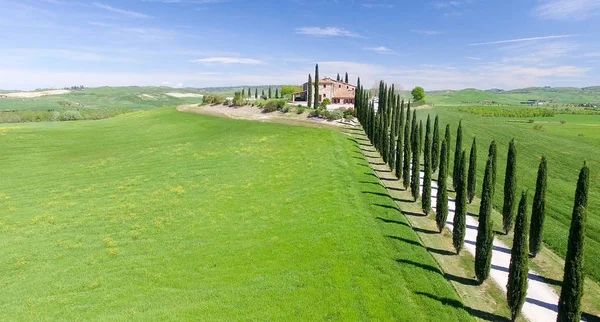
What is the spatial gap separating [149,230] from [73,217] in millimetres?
8321

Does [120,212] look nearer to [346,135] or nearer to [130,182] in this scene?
[130,182]

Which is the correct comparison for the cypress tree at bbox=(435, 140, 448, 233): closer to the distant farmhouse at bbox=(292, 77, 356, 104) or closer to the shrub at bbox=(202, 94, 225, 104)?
the distant farmhouse at bbox=(292, 77, 356, 104)

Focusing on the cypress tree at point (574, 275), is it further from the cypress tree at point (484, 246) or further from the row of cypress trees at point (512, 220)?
the cypress tree at point (484, 246)

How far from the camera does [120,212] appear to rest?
30.7 meters

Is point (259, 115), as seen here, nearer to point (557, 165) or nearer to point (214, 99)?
point (214, 99)

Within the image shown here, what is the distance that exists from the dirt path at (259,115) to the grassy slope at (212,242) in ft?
60.2

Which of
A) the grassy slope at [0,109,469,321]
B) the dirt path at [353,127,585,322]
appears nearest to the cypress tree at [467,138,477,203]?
the dirt path at [353,127,585,322]

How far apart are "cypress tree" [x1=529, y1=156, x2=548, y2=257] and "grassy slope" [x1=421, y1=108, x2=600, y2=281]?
2.42 metres

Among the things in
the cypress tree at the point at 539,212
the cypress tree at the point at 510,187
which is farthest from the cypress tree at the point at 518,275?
the cypress tree at the point at 510,187

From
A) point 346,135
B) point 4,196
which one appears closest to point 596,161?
point 346,135

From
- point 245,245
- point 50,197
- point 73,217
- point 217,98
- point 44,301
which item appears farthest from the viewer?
point 217,98

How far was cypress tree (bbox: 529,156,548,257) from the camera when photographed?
22.1 metres

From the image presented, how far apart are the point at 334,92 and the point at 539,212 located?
267 feet

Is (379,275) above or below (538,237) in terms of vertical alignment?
below
